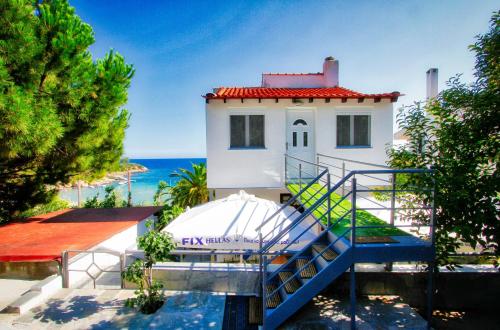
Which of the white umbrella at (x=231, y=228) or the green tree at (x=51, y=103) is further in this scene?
the green tree at (x=51, y=103)

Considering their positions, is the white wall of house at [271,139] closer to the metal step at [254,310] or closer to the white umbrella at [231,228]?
the white umbrella at [231,228]

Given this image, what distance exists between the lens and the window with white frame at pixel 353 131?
10.9m

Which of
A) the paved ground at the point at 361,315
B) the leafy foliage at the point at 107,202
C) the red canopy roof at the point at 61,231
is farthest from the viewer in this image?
the leafy foliage at the point at 107,202

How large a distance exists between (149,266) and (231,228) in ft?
6.19

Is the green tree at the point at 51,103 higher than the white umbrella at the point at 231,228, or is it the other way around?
the green tree at the point at 51,103

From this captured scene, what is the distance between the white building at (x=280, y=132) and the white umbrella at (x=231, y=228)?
11.7ft

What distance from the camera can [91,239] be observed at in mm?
8016

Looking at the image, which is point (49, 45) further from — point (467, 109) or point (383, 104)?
point (383, 104)

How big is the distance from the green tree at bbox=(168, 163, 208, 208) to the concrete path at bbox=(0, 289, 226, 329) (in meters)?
8.46

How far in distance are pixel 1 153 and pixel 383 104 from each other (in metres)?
13.1

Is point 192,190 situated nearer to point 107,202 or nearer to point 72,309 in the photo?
point 107,202

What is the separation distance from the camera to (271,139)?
34.9 ft

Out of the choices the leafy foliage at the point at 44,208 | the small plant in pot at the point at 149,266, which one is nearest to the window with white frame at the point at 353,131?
the small plant in pot at the point at 149,266

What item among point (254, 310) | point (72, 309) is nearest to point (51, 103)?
point (72, 309)
